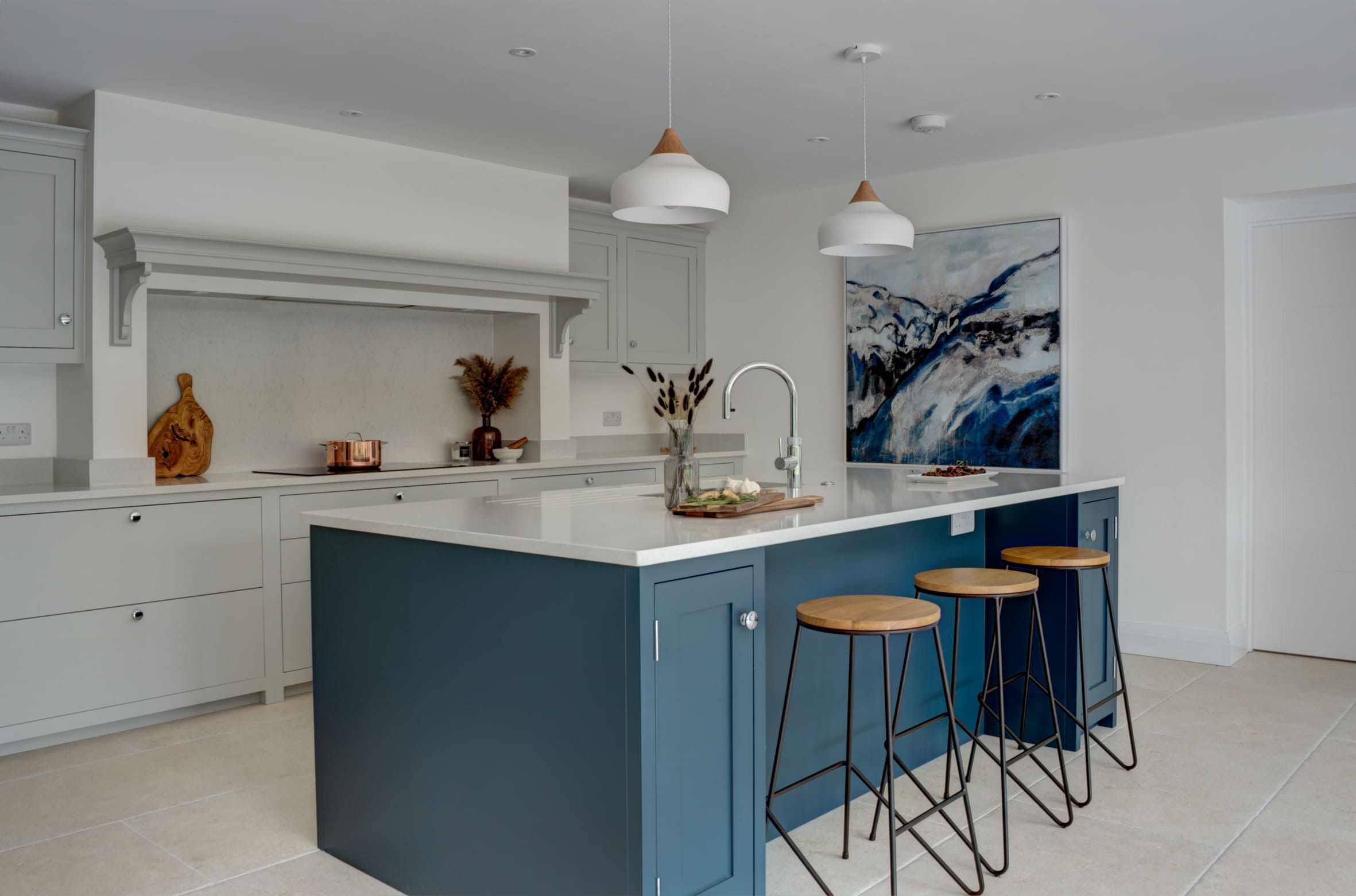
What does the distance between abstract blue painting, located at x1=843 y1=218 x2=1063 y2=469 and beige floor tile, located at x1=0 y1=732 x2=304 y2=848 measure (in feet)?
12.0

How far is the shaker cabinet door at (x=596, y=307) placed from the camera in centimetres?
582

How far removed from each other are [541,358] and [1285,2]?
11.7ft

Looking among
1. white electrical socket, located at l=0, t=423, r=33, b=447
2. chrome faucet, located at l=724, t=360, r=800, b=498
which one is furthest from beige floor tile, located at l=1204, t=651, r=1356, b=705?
white electrical socket, located at l=0, t=423, r=33, b=447

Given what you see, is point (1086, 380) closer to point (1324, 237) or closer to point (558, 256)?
point (1324, 237)

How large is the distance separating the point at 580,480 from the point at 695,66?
230 centimetres

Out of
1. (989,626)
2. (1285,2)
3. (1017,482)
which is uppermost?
(1285,2)

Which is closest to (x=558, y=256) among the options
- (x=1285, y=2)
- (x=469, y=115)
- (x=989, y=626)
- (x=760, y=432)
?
(x=469, y=115)

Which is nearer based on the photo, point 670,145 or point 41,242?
point 670,145

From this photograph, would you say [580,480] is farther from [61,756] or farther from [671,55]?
[61,756]

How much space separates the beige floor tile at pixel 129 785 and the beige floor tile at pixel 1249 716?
3170 mm

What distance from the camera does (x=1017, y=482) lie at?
3756mm

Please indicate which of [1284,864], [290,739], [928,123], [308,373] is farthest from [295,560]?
[1284,864]

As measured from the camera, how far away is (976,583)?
290 cm

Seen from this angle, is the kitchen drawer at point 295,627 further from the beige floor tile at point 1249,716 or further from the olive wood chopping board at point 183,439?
the beige floor tile at point 1249,716
